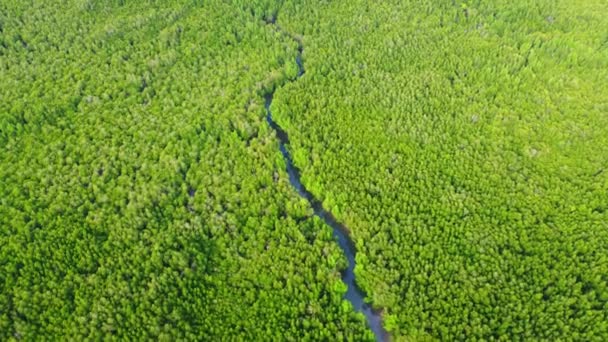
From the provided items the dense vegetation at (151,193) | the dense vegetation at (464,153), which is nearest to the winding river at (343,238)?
the dense vegetation at (464,153)

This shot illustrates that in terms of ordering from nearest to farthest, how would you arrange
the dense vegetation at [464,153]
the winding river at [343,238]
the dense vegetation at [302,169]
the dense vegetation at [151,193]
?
the dense vegetation at [151,193] → the dense vegetation at [302,169] → the dense vegetation at [464,153] → the winding river at [343,238]

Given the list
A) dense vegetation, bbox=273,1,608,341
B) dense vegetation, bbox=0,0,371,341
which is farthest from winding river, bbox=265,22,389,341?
dense vegetation, bbox=0,0,371,341

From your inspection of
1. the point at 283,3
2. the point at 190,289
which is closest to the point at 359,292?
the point at 190,289

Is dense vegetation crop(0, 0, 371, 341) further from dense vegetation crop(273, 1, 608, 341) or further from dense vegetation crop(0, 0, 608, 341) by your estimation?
dense vegetation crop(273, 1, 608, 341)

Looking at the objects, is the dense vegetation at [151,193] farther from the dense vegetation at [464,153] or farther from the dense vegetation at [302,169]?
the dense vegetation at [464,153]

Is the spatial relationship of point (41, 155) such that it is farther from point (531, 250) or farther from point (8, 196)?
point (531, 250)
